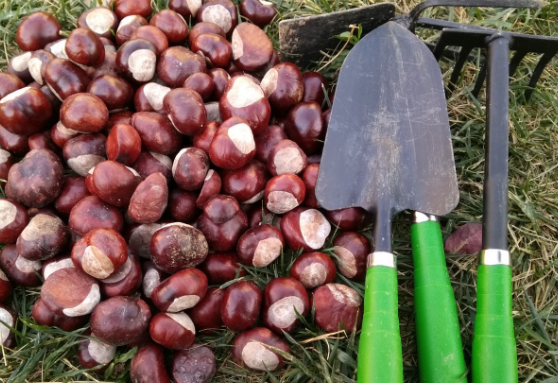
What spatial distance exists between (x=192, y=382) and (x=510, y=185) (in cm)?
186

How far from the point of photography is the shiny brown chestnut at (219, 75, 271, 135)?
236 centimetres

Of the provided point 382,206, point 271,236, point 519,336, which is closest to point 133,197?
point 271,236

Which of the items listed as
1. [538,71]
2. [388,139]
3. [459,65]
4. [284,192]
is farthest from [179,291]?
[538,71]

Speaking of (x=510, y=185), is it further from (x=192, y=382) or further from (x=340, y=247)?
(x=192, y=382)

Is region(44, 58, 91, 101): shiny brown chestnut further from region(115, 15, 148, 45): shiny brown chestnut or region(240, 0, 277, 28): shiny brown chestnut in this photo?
region(240, 0, 277, 28): shiny brown chestnut

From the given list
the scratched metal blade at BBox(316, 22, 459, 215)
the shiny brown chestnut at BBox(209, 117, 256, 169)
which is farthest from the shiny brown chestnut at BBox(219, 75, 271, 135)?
the scratched metal blade at BBox(316, 22, 459, 215)

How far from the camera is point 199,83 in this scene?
97.0 inches

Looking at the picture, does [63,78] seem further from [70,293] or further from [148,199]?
[70,293]

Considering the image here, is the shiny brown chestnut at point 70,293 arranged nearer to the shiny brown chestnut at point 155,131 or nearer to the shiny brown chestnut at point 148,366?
the shiny brown chestnut at point 148,366

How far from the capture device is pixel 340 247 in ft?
7.48

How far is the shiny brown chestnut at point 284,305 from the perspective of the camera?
2.12 metres

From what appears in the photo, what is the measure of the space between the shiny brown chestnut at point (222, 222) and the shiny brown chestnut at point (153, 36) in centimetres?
99

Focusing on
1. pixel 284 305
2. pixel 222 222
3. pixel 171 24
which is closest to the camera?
pixel 284 305

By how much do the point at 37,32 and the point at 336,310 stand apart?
2.25m
